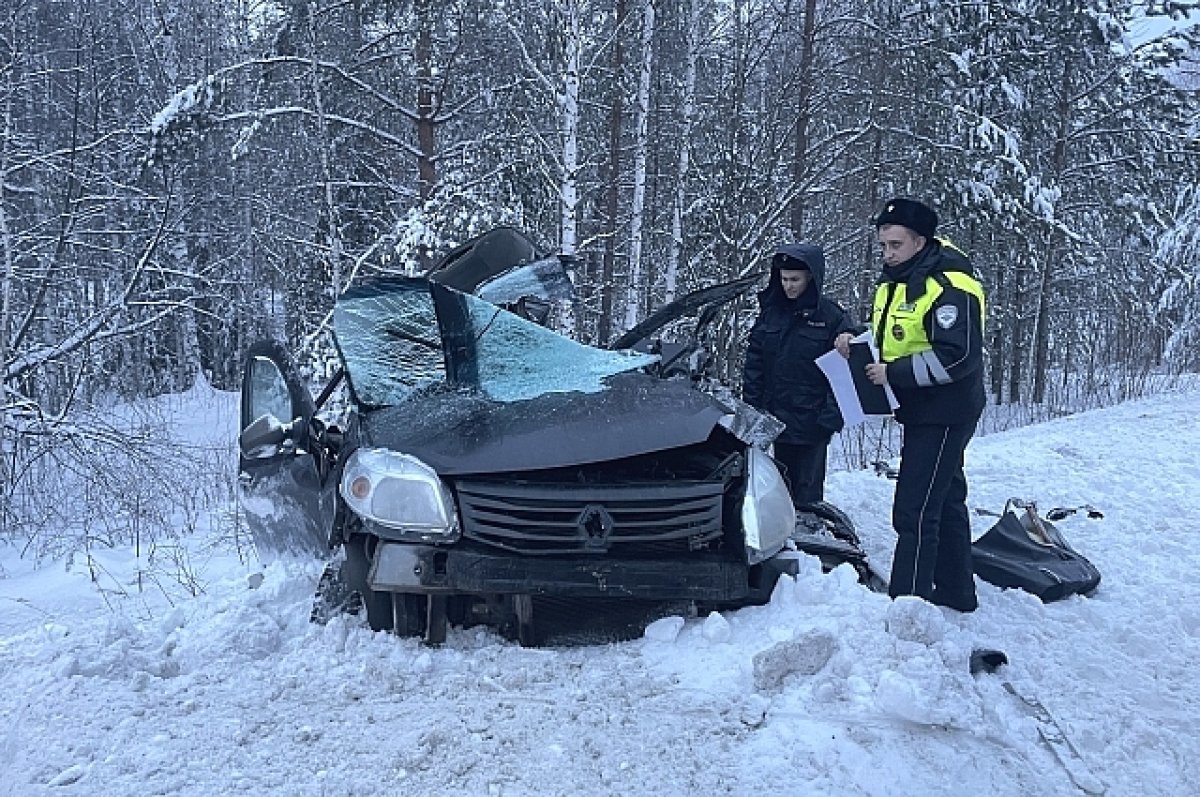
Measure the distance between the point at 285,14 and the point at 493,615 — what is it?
1279cm

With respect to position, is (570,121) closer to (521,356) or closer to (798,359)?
(798,359)

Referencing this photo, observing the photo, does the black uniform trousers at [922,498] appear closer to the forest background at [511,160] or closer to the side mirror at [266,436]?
the side mirror at [266,436]

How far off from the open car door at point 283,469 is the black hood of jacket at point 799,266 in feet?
9.00

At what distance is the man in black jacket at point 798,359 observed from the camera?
5.18 m

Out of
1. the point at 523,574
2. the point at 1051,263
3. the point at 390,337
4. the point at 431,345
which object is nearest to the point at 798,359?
the point at 431,345

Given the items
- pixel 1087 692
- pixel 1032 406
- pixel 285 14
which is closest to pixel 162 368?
pixel 285 14

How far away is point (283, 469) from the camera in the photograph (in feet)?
12.7

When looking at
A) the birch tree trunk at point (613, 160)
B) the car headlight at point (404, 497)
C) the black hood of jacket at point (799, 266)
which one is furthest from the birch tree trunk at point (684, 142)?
the car headlight at point (404, 497)

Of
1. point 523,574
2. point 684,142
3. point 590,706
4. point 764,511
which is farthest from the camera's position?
point 684,142

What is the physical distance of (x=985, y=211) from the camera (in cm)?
1381

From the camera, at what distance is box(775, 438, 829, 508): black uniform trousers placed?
17.7 ft

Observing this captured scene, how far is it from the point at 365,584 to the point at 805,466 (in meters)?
3.04

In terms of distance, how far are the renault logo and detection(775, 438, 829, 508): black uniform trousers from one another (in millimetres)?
2516

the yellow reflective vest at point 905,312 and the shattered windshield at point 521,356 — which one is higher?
the yellow reflective vest at point 905,312
